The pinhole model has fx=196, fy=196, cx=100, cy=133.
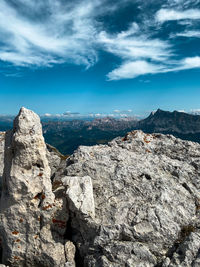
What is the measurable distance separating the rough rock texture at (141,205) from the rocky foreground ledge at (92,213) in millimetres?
57

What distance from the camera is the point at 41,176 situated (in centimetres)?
1616

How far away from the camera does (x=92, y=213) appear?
14672 millimetres

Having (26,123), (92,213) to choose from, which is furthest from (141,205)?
(26,123)

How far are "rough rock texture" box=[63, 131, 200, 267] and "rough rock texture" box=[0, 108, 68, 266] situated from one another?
1.85m

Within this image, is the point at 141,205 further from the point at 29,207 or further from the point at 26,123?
the point at 26,123

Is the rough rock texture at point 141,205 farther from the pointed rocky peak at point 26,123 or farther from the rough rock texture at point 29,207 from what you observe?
the pointed rocky peak at point 26,123

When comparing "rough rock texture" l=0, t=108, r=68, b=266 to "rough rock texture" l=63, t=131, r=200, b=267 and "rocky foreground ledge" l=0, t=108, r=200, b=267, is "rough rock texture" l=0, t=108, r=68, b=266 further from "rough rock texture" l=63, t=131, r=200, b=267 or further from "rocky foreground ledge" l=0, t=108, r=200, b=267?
"rough rock texture" l=63, t=131, r=200, b=267

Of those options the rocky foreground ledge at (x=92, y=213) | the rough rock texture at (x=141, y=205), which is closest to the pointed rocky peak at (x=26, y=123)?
the rocky foreground ledge at (x=92, y=213)

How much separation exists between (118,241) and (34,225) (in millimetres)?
6364

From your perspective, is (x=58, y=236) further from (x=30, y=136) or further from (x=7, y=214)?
(x=30, y=136)

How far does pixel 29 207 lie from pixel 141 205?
8.62m

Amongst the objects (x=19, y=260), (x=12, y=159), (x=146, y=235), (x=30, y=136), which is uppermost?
(x=30, y=136)

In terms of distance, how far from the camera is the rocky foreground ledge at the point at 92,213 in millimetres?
12940

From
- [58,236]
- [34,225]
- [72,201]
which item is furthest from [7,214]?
[72,201]
